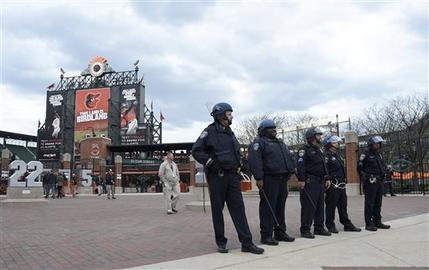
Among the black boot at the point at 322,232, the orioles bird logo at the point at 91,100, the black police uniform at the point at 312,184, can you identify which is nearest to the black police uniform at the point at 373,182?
the black boot at the point at 322,232

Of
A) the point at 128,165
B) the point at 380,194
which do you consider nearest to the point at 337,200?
the point at 380,194

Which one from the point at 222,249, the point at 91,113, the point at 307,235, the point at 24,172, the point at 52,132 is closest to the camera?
the point at 222,249

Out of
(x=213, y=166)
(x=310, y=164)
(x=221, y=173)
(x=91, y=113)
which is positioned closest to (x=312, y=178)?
(x=310, y=164)

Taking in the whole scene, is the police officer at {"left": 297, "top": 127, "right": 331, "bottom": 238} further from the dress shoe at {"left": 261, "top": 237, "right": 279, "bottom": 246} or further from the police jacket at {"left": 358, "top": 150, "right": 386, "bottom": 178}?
the police jacket at {"left": 358, "top": 150, "right": 386, "bottom": 178}

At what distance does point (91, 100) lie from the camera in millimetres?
70062

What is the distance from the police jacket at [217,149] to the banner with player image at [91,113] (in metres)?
64.6

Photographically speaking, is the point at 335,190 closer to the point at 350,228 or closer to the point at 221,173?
the point at 350,228

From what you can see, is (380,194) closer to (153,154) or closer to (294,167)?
(294,167)

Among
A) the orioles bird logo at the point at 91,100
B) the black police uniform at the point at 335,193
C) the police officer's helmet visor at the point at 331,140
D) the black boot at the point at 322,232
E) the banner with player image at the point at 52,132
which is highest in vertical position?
the orioles bird logo at the point at 91,100

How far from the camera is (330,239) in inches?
271

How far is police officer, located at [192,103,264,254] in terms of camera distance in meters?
5.77

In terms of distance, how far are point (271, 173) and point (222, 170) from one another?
3.25 ft

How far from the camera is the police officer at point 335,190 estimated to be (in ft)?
25.5

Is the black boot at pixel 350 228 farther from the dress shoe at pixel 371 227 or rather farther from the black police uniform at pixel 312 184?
the black police uniform at pixel 312 184
